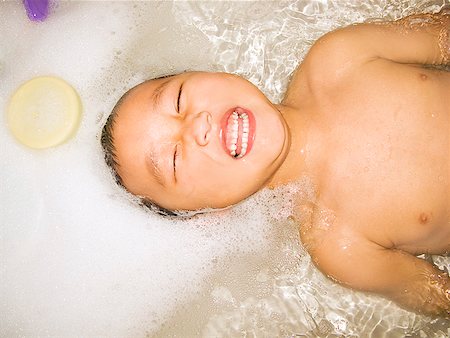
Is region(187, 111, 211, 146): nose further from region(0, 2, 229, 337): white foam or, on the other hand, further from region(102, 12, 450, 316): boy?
region(0, 2, 229, 337): white foam

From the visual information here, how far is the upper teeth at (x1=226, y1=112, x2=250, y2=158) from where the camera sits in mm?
1092

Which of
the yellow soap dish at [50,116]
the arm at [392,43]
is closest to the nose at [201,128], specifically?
the arm at [392,43]

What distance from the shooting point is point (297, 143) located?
125 centimetres

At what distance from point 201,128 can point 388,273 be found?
1.93ft

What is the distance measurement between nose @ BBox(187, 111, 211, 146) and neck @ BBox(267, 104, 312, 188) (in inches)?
9.3

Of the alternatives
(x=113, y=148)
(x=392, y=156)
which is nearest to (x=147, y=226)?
(x=113, y=148)

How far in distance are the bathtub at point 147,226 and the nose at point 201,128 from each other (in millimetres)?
393

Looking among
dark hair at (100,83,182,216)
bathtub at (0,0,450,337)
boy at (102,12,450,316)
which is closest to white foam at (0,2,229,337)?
bathtub at (0,0,450,337)

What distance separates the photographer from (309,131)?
1248 mm

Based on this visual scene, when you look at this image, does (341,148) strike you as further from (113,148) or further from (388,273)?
(113,148)

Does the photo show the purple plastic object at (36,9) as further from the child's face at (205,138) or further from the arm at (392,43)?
the arm at (392,43)

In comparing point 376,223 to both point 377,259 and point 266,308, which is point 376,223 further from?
point 266,308

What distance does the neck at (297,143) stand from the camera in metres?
1.25

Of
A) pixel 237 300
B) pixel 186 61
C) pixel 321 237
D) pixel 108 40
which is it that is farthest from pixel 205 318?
pixel 108 40
